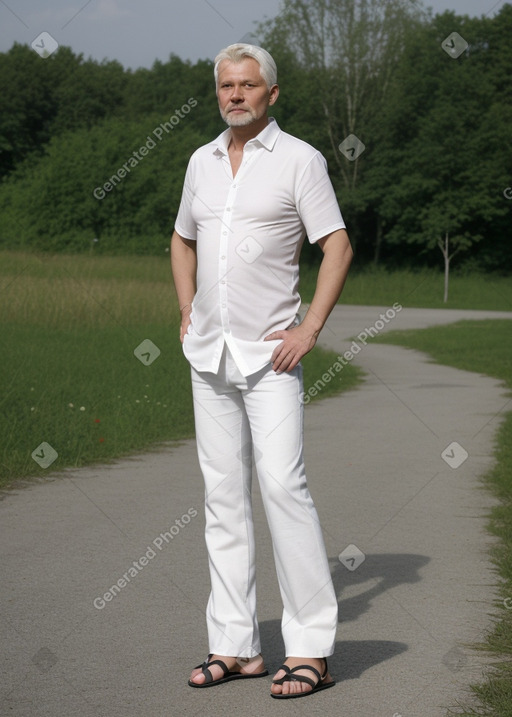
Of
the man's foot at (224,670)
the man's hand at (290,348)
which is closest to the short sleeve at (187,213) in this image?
the man's hand at (290,348)

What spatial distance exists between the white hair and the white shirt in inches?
6.4

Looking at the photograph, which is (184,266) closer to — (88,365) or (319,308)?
(319,308)

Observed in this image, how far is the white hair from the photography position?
12.8ft

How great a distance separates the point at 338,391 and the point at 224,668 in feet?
35.8

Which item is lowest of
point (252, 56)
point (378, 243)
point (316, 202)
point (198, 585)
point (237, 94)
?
point (378, 243)

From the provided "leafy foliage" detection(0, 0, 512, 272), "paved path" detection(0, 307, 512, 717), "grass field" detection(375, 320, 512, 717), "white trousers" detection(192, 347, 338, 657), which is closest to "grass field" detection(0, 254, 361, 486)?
"paved path" detection(0, 307, 512, 717)

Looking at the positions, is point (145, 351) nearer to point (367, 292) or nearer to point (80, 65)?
point (367, 292)

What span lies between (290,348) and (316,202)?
497mm

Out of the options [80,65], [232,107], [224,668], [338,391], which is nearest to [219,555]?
[224,668]

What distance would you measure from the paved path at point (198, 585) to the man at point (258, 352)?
27cm

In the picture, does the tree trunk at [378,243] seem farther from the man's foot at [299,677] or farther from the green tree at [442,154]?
the man's foot at [299,677]

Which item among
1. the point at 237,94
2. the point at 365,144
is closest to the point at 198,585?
the point at 237,94

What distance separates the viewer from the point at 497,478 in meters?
8.42

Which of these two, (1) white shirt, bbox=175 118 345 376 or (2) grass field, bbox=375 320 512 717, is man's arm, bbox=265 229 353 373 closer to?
(1) white shirt, bbox=175 118 345 376
